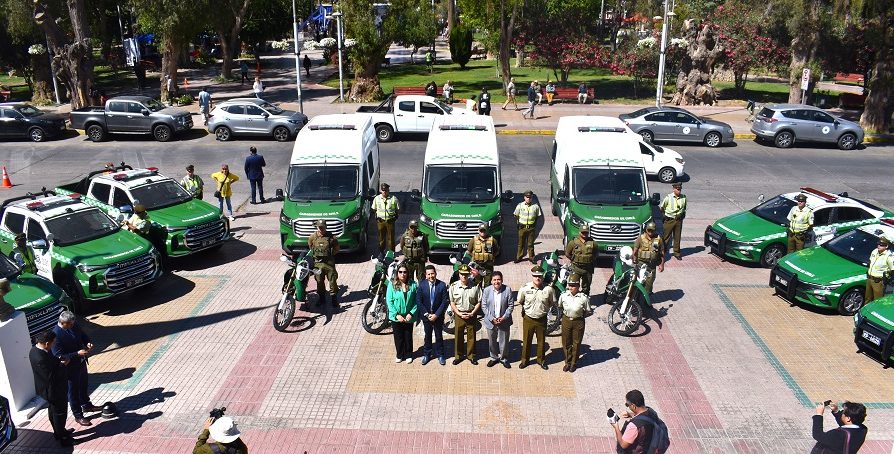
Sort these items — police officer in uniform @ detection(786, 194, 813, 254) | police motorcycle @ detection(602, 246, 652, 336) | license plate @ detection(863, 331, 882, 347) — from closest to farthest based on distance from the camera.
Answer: license plate @ detection(863, 331, 882, 347) → police motorcycle @ detection(602, 246, 652, 336) → police officer in uniform @ detection(786, 194, 813, 254)

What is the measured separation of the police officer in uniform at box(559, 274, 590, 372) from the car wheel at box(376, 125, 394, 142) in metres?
18.9

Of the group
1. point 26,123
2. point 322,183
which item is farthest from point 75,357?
point 26,123

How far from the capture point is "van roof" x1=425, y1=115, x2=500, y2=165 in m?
16.6

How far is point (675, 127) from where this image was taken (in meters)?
28.0

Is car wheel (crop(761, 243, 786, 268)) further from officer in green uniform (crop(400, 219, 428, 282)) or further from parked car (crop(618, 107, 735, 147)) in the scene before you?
parked car (crop(618, 107, 735, 147))

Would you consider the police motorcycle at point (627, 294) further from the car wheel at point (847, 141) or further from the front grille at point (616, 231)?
the car wheel at point (847, 141)

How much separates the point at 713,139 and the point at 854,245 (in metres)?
15.0

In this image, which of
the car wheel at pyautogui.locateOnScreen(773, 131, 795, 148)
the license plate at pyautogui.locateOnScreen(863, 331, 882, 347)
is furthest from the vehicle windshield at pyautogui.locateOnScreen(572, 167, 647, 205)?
the car wheel at pyautogui.locateOnScreen(773, 131, 795, 148)

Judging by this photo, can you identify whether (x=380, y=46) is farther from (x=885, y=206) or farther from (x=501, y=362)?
(x=501, y=362)

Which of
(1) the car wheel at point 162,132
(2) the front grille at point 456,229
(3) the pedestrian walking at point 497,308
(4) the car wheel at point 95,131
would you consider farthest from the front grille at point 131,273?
(4) the car wheel at point 95,131

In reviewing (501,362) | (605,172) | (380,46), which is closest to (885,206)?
(605,172)

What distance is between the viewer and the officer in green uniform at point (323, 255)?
13289 mm

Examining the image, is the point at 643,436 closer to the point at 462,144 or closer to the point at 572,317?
the point at 572,317

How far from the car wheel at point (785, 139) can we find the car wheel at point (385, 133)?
15.0 m
